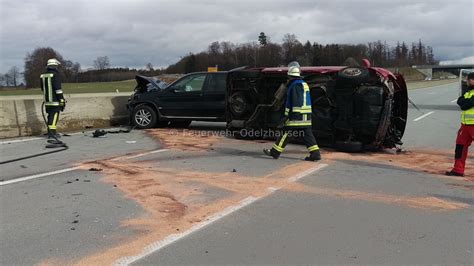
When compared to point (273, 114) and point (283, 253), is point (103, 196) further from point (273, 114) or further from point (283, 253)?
point (273, 114)

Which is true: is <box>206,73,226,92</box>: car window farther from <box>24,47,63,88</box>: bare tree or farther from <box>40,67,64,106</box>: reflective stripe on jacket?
<box>24,47,63,88</box>: bare tree

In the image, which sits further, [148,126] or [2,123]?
[148,126]

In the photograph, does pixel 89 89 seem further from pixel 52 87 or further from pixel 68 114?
pixel 52 87

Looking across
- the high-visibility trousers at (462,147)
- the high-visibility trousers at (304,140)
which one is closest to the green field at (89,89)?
the high-visibility trousers at (304,140)

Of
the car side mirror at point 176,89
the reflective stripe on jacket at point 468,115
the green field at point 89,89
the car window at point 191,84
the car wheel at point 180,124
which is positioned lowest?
the car wheel at point 180,124

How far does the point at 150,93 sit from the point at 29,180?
6.88m

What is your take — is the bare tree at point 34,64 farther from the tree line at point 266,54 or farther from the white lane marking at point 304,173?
the white lane marking at point 304,173

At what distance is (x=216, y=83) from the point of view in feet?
42.0

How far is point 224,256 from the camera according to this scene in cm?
411

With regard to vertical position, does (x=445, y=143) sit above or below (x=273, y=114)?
below

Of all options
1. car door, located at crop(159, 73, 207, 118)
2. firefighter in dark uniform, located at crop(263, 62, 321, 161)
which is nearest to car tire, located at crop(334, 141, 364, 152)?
firefighter in dark uniform, located at crop(263, 62, 321, 161)

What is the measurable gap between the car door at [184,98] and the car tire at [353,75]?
455 centimetres

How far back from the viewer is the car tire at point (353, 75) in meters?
9.30

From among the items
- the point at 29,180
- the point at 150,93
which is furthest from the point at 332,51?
the point at 29,180
